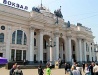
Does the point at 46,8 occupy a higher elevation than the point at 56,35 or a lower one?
higher

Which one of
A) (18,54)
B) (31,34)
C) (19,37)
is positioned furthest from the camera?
(31,34)

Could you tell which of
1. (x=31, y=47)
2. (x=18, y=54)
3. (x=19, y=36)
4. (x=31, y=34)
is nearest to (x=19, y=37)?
(x=19, y=36)

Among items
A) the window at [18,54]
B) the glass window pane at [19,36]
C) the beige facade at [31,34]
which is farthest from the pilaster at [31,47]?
the glass window pane at [19,36]

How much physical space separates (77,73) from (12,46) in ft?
106

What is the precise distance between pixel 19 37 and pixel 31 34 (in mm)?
3077

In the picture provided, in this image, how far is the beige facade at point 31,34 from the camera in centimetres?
4050

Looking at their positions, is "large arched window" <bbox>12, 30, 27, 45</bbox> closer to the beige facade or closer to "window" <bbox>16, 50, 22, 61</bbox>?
the beige facade

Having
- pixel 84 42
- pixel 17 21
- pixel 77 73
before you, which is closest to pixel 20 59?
pixel 17 21

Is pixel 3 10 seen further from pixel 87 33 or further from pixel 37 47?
pixel 87 33

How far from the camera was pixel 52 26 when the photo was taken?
51031 mm

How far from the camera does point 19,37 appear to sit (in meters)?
43.2

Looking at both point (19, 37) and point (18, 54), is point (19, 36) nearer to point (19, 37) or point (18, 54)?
point (19, 37)

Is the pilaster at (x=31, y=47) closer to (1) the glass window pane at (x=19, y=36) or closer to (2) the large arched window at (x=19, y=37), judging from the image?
(2) the large arched window at (x=19, y=37)

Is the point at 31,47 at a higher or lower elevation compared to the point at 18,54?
higher
